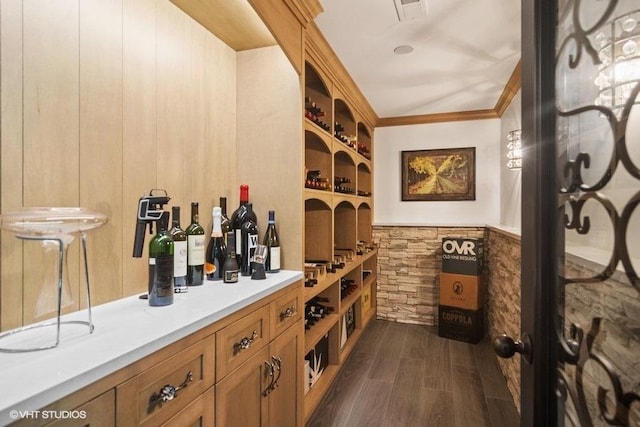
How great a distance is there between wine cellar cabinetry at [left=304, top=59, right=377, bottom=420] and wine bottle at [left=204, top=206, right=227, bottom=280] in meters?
0.56

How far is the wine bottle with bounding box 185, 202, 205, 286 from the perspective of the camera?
1.51 metres

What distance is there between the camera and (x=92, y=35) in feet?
3.97

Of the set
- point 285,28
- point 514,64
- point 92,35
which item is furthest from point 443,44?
point 92,35

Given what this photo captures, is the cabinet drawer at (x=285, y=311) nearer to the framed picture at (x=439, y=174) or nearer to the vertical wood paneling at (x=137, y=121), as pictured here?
the vertical wood paneling at (x=137, y=121)

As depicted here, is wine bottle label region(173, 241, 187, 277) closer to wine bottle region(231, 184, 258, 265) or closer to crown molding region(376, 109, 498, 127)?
wine bottle region(231, 184, 258, 265)

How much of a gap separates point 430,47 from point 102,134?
7.18 ft

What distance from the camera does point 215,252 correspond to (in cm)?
173

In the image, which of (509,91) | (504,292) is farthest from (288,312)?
(509,91)

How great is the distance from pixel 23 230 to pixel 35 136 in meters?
0.35

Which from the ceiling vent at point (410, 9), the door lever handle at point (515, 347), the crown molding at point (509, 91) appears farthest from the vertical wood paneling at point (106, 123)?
the crown molding at point (509, 91)

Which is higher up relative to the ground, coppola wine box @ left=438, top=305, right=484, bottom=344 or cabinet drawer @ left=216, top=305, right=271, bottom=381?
cabinet drawer @ left=216, top=305, right=271, bottom=381

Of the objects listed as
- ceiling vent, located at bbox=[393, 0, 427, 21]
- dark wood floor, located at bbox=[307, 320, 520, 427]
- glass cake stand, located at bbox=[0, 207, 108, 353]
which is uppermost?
ceiling vent, located at bbox=[393, 0, 427, 21]

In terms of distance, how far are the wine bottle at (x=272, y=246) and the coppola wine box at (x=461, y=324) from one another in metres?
2.43

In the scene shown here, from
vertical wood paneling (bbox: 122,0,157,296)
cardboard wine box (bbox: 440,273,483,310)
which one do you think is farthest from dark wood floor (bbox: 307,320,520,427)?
vertical wood paneling (bbox: 122,0,157,296)
